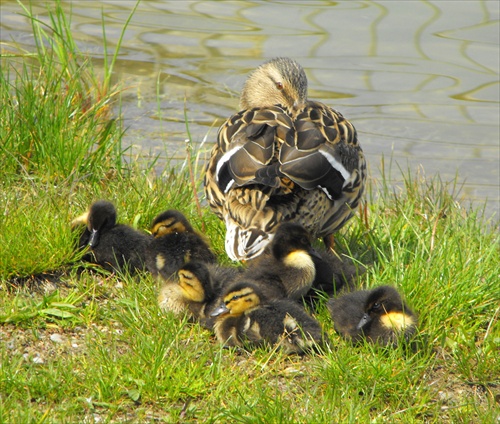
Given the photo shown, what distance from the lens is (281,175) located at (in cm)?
493

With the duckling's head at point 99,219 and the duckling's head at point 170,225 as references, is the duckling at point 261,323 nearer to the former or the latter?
the duckling's head at point 170,225

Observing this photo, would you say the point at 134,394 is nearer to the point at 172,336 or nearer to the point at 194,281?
the point at 172,336

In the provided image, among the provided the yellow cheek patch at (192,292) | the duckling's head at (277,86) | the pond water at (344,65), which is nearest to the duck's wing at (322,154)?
the duckling's head at (277,86)

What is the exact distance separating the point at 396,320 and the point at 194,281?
3.38 ft

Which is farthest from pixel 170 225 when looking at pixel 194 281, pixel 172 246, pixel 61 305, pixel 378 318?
pixel 378 318

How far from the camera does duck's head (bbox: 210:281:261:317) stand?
4.27 metres

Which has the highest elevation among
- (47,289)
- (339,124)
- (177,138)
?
(339,124)

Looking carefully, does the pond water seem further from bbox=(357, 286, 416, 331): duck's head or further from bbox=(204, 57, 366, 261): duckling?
bbox=(357, 286, 416, 331): duck's head

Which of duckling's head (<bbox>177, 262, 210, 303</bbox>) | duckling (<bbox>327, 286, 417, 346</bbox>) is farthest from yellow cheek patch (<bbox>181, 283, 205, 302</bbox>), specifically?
duckling (<bbox>327, 286, 417, 346</bbox>)

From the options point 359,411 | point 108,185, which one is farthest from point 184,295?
point 108,185

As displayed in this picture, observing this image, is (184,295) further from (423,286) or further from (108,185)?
(108,185)

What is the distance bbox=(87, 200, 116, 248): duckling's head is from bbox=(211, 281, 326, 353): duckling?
0.96m

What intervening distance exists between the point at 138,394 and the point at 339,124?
8.53 ft

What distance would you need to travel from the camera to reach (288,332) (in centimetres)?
416
